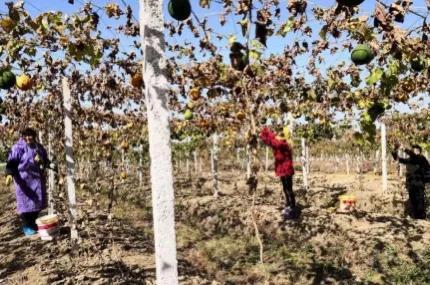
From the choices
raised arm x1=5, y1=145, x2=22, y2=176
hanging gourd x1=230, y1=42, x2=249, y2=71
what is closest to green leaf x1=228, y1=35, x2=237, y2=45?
hanging gourd x1=230, y1=42, x2=249, y2=71

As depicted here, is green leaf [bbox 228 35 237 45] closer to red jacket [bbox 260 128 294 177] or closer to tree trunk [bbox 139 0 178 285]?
tree trunk [bbox 139 0 178 285]

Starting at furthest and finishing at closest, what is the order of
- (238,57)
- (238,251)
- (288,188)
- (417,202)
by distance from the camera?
(417,202) → (288,188) → (238,251) → (238,57)

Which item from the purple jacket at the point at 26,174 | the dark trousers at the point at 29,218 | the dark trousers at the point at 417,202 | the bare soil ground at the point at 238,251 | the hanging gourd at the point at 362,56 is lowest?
the bare soil ground at the point at 238,251

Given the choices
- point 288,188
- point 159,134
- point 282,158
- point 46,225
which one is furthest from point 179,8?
point 288,188

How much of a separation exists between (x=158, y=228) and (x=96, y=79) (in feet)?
18.4

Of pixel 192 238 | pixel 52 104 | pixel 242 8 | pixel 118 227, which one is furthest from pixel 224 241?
pixel 242 8

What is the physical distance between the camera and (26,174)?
7.79m

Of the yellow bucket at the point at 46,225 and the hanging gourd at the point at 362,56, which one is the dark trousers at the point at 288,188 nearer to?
the yellow bucket at the point at 46,225

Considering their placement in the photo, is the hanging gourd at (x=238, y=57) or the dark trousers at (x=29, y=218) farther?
the dark trousers at (x=29, y=218)

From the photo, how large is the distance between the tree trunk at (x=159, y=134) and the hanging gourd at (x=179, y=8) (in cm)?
9

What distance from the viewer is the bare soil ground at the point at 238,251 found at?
6.67 m

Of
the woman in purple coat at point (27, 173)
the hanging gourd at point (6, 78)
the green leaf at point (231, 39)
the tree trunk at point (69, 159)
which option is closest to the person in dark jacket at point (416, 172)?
the tree trunk at point (69, 159)

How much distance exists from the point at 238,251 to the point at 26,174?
11.5 feet

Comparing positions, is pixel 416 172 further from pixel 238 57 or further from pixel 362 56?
pixel 238 57
